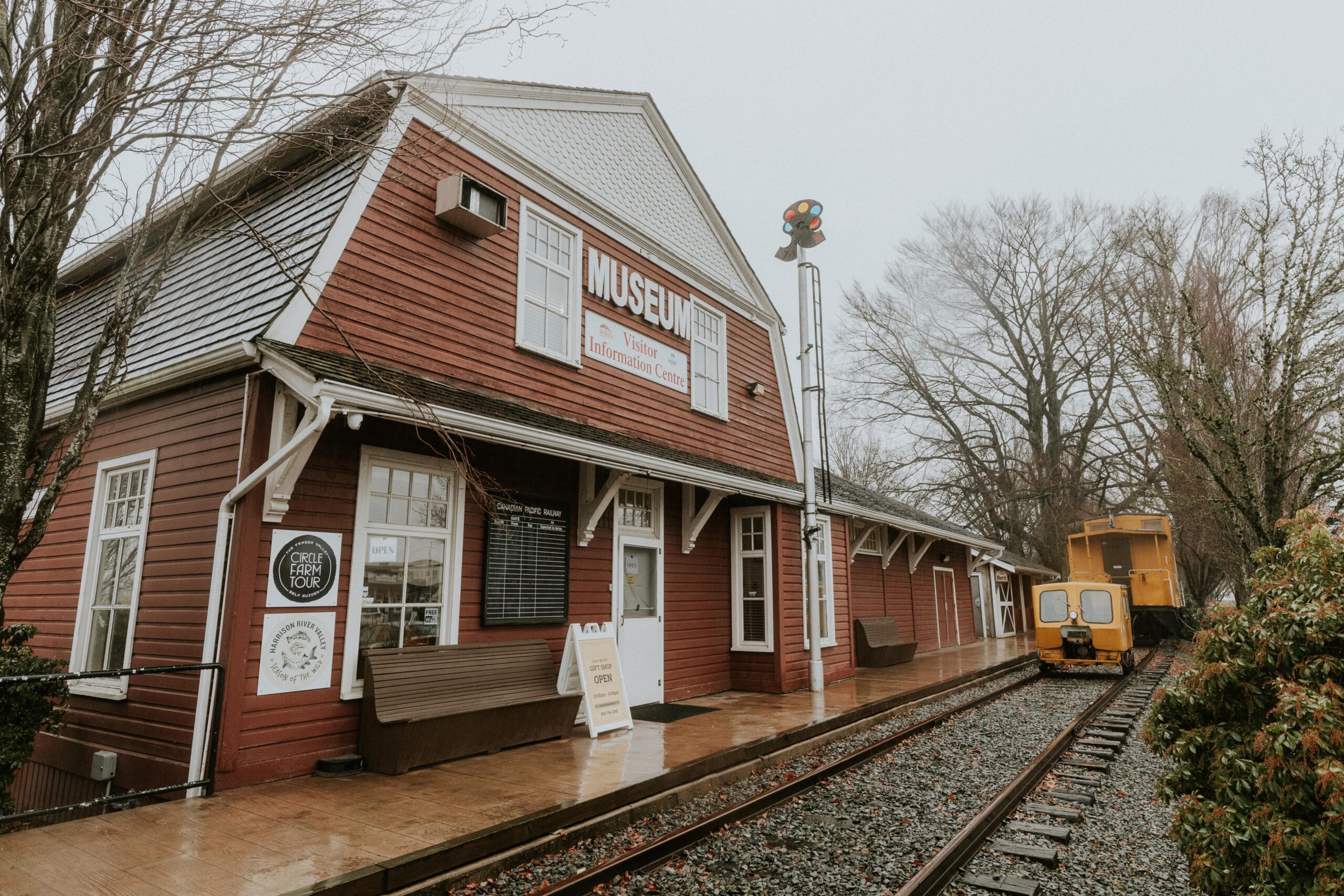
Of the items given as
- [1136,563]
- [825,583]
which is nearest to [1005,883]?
[825,583]

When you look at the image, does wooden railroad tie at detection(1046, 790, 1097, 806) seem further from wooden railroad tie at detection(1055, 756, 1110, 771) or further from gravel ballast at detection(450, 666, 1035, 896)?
gravel ballast at detection(450, 666, 1035, 896)

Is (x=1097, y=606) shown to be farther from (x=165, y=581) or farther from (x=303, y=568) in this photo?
(x=165, y=581)

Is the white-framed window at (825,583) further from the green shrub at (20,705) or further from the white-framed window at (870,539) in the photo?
the green shrub at (20,705)

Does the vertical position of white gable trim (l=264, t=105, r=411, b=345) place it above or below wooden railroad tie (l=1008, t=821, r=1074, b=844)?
above

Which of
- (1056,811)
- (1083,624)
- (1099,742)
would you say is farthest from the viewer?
(1083,624)

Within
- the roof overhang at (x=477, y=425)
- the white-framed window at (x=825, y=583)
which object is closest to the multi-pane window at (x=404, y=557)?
the roof overhang at (x=477, y=425)

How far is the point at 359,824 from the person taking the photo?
4.58 metres

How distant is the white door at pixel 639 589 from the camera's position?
9125 mm

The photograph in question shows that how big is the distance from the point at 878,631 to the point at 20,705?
534 inches

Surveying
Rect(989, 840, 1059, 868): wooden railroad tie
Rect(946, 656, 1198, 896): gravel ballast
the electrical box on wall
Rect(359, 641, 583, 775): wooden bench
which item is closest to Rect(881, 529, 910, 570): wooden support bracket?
Rect(946, 656, 1198, 896): gravel ballast

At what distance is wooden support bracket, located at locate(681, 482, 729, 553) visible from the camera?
33.3ft

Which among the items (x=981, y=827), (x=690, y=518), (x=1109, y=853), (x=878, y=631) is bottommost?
(x=1109, y=853)

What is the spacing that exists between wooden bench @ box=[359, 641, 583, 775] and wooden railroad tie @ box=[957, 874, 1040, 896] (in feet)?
13.0

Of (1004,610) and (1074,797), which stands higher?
(1004,610)
